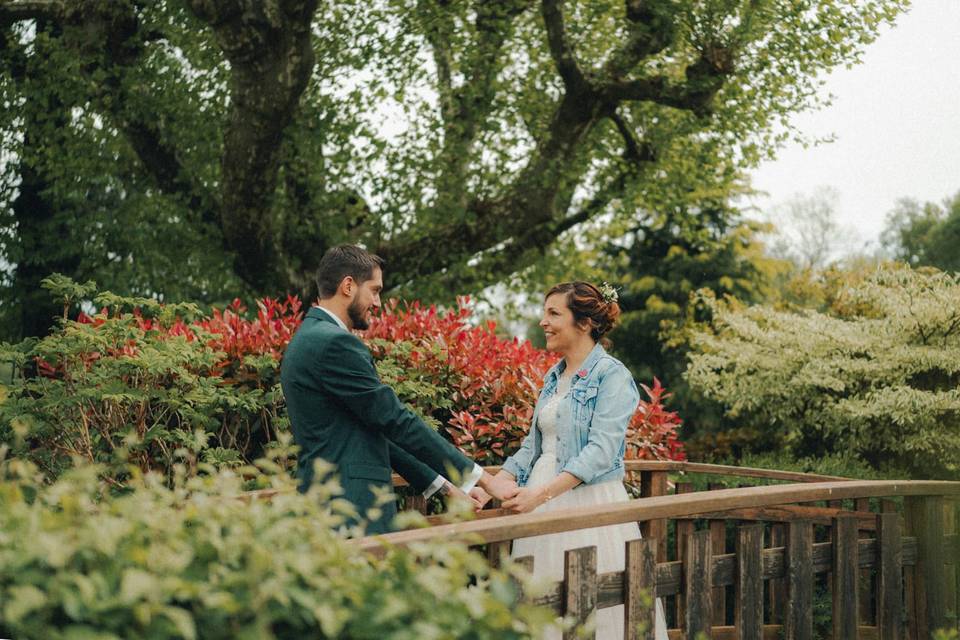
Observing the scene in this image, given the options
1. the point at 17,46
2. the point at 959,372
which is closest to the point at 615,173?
the point at 959,372

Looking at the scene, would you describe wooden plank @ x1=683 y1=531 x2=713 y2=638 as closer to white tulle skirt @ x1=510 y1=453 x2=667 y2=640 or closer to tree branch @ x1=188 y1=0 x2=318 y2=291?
white tulle skirt @ x1=510 y1=453 x2=667 y2=640

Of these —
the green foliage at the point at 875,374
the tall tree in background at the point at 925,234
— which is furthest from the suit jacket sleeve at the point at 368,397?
the tall tree in background at the point at 925,234

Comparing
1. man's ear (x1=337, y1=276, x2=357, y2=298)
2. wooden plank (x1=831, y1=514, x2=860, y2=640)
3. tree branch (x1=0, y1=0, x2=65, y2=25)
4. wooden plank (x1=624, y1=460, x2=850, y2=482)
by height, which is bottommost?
wooden plank (x1=831, y1=514, x2=860, y2=640)

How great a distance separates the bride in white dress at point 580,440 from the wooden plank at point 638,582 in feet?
1.81

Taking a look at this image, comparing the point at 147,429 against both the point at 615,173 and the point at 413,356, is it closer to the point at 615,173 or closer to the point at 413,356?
the point at 413,356

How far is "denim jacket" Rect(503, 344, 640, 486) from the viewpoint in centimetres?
414

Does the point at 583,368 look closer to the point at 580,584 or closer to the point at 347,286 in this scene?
the point at 347,286

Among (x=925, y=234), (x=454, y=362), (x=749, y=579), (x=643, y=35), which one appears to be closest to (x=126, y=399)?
(x=454, y=362)

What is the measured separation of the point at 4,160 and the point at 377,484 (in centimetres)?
1337

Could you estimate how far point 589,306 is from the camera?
176 inches

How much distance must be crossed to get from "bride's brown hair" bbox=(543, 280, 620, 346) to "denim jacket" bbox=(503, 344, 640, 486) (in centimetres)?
11

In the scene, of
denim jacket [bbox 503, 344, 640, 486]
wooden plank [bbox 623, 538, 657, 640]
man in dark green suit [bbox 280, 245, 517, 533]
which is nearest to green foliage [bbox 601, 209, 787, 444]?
denim jacket [bbox 503, 344, 640, 486]

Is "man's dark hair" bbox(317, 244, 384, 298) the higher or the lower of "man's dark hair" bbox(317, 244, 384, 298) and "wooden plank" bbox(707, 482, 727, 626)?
the higher

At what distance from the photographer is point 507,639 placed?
2.04m
